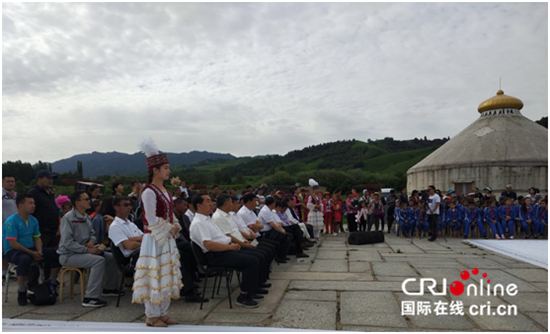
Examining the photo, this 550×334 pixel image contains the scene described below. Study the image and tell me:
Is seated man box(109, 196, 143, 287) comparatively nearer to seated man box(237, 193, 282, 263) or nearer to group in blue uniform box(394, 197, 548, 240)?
seated man box(237, 193, 282, 263)

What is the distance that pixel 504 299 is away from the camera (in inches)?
171

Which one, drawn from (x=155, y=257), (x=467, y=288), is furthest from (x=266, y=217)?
(x=155, y=257)

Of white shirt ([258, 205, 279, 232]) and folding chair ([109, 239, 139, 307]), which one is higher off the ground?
white shirt ([258, 205, 279, 232])

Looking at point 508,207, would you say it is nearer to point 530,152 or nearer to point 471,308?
point 471,308

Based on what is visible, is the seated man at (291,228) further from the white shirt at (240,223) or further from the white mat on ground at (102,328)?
the white mat on ground at (102,328)

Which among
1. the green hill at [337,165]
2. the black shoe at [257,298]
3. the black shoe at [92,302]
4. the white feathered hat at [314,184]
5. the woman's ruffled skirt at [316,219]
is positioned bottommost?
the black shoe at [92,302]

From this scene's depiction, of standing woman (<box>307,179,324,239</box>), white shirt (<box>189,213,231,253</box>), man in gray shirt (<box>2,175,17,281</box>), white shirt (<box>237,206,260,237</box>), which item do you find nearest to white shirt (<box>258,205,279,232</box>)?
white shirt (<box>237,206,260,237</box>)

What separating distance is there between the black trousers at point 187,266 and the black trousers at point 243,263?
0.43 m

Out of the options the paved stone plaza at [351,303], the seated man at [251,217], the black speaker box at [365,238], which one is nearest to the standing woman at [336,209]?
Answer: the black speaker box at [365,238]

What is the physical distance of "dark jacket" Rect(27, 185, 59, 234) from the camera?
5113 millimetres

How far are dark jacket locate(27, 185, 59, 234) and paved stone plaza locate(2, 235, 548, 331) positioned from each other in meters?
0.88

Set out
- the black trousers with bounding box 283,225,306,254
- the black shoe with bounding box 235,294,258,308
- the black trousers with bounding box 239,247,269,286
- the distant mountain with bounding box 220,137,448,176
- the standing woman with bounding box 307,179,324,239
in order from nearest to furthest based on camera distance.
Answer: the black shoe with bounding box 235,294,258,308
the black trousers with bounding box 239,247,269,286
the black trousers with bounding box 283,225,306,254
the standing woman with bounding box 307,179,324,239
the distant mountain with bounding box 220,137,448,176

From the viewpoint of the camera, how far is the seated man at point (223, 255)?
4137 mm

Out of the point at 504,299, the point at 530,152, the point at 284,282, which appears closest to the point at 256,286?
the point at 284,282
